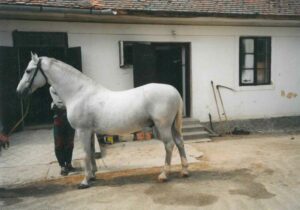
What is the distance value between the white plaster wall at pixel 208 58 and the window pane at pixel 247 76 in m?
0.30

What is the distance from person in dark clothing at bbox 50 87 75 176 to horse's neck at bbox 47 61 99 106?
0.90 ft

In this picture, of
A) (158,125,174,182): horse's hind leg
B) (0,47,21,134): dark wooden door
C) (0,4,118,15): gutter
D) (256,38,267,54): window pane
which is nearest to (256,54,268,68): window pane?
(256,38,267,54): window pane

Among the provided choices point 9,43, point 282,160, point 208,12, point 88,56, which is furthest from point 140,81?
point 282,160

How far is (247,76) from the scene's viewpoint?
11469 mm

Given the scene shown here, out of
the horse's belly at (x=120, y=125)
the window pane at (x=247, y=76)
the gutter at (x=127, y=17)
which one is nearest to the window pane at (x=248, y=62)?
the window pane at (x=247, y=76)

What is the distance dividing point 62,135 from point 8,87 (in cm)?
342

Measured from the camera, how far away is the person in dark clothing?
6.28 meters

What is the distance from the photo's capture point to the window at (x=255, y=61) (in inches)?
447

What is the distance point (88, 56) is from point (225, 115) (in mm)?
4964

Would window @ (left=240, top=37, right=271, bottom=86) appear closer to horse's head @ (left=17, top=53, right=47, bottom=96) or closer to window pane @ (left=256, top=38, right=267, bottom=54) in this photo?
window pane @ (left=256, top=38, right=267, bottom=54)

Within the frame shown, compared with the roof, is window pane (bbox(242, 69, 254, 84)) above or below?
below

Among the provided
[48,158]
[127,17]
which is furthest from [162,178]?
[127,17]

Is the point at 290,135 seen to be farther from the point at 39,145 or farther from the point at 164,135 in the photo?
the point at 39,145

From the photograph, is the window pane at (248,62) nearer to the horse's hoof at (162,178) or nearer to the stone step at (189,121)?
the stone step at (189,121)
